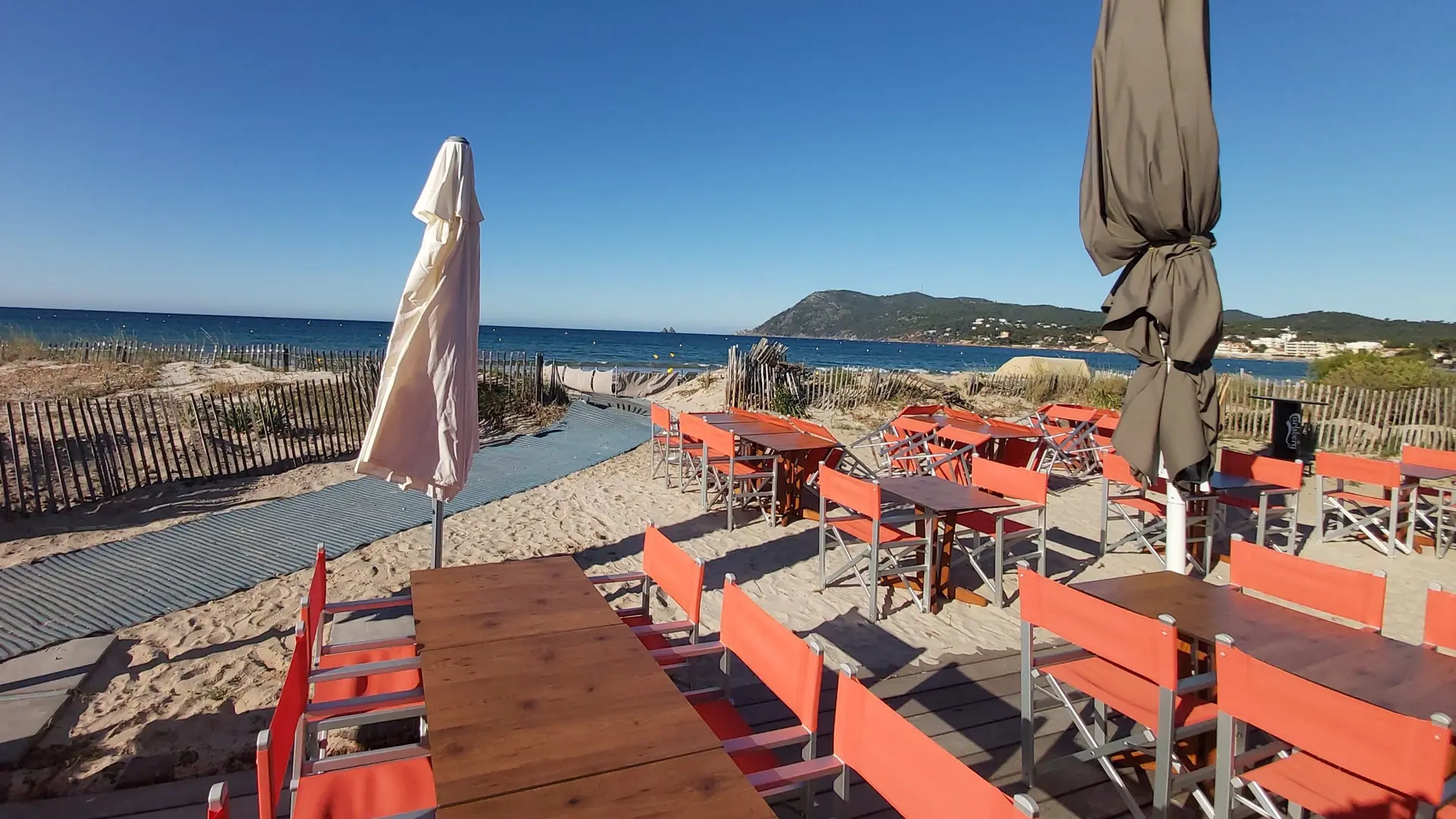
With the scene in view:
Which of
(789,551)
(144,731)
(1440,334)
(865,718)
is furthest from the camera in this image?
(1440,334)

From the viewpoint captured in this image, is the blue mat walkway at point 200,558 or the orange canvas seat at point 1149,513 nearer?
the blue mat walkway at point 200,558

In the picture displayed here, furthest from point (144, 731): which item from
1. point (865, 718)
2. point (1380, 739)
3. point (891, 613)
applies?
point (1380, 739)

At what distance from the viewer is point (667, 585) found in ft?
9.68

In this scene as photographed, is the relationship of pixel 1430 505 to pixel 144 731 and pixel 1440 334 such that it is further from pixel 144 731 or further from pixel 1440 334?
pixel 1440 334

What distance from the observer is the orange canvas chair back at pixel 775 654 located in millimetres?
1896

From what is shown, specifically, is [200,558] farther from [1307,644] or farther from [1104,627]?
[1307,644]

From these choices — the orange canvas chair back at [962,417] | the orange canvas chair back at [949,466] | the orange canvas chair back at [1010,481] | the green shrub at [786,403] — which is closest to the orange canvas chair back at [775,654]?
the orange canvas chair back at [1010,481]

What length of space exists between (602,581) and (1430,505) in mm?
8475

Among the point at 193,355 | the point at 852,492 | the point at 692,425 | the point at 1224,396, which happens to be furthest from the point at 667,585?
Answer: the point at 193,355

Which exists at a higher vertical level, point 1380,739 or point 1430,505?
point 1380,739

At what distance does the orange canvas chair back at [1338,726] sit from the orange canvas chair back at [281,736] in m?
2.34

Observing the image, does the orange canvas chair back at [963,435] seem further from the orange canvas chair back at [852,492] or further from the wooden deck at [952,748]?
the wooden deck at [952,748]

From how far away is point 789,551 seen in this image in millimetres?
5906

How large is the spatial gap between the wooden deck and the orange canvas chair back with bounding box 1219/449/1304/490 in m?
3.31
